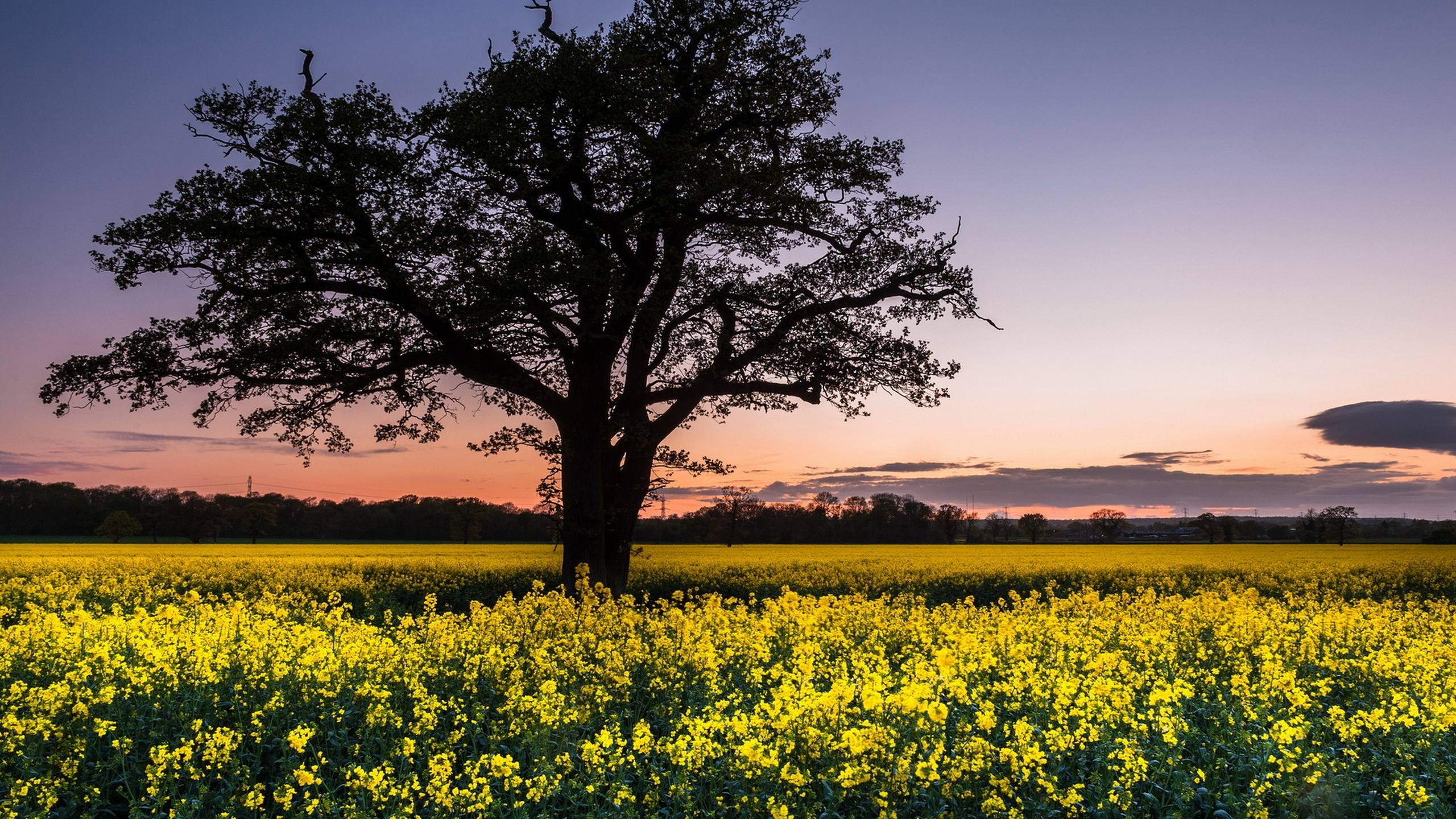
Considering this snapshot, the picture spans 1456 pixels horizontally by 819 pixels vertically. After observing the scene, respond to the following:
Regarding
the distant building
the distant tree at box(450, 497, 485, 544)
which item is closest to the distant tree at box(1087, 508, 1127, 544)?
the distant building

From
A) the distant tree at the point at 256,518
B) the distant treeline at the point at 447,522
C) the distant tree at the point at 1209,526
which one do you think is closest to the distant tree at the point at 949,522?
the distant treeline at the point at 447,522

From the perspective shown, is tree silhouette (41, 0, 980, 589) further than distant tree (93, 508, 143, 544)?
No

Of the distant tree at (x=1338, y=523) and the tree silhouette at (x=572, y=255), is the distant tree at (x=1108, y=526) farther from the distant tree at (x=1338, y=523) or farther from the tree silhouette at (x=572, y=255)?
the tree silhouette at (x=572, y=255)

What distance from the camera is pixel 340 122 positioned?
1490cm

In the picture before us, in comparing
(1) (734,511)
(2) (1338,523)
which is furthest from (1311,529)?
(1) (734,511)

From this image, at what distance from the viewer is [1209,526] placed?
8738 centimetres

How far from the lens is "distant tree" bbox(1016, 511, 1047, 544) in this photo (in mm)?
87625

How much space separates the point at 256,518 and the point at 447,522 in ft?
51.8

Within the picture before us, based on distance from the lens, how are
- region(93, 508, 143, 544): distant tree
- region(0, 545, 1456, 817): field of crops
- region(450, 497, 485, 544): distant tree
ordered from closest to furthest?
1. region(0, 545, 1456, 817): field of crops
2. region(93, 508, 143, 544): distant tree
3. region(450, 497, 485, 544): distant tree

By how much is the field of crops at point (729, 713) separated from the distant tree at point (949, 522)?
72.6m

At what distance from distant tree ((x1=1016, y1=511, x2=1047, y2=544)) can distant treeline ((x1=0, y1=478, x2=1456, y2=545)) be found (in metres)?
0.10

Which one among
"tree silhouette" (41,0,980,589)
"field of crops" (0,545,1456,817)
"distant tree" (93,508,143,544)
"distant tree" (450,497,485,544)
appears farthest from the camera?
"distant tree" (450,497,485,544)

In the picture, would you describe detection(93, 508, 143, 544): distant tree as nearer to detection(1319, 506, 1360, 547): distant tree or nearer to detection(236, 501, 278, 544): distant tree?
detection(236, 501, 278, 544): distant tree

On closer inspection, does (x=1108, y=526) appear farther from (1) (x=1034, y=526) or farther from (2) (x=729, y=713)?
(2) (x=729, y=713)
